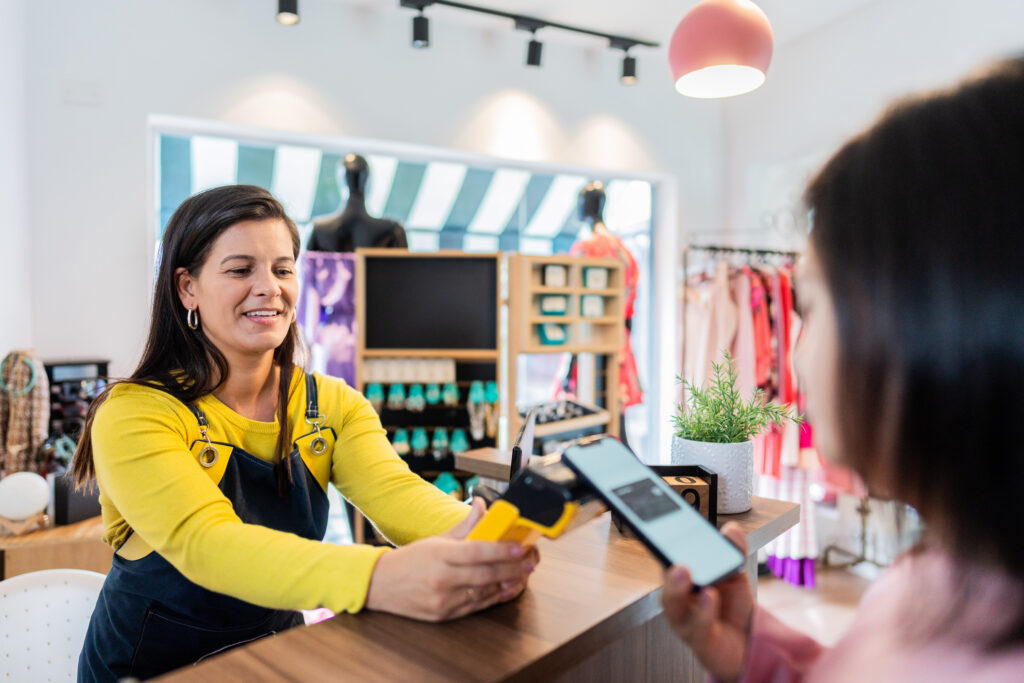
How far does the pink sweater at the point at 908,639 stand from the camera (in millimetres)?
496

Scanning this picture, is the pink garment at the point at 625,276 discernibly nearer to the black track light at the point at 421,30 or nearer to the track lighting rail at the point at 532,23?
the track lighting rail at the point at 532,23

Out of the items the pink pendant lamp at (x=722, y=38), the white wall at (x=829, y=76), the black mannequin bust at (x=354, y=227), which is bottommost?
the black mannequin bust at (x=354, y=227)

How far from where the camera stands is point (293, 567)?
866 mm

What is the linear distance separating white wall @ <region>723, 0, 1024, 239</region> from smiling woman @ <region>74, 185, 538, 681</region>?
240cm

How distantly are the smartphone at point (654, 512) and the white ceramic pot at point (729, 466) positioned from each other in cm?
49

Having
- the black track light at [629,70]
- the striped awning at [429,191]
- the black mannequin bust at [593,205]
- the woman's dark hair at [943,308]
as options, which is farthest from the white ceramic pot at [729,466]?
the black track light at [629,70]

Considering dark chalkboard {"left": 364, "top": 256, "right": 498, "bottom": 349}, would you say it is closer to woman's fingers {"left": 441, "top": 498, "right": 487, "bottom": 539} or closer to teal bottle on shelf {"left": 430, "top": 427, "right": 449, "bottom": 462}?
teal bottle on shelf {"left": 430, "top": 427, "right": 449, "bottom": 462}

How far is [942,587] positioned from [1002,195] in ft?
1.06

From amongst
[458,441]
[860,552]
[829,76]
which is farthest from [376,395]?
[829,76]

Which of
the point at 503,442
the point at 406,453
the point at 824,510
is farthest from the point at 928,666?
the point at 824,510

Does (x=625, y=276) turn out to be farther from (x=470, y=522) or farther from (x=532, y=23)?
(x=470, y=522)

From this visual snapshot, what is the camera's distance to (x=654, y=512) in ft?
2.21

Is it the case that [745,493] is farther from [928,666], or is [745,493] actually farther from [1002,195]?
[1002,195]

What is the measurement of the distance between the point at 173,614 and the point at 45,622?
0.31 metres
